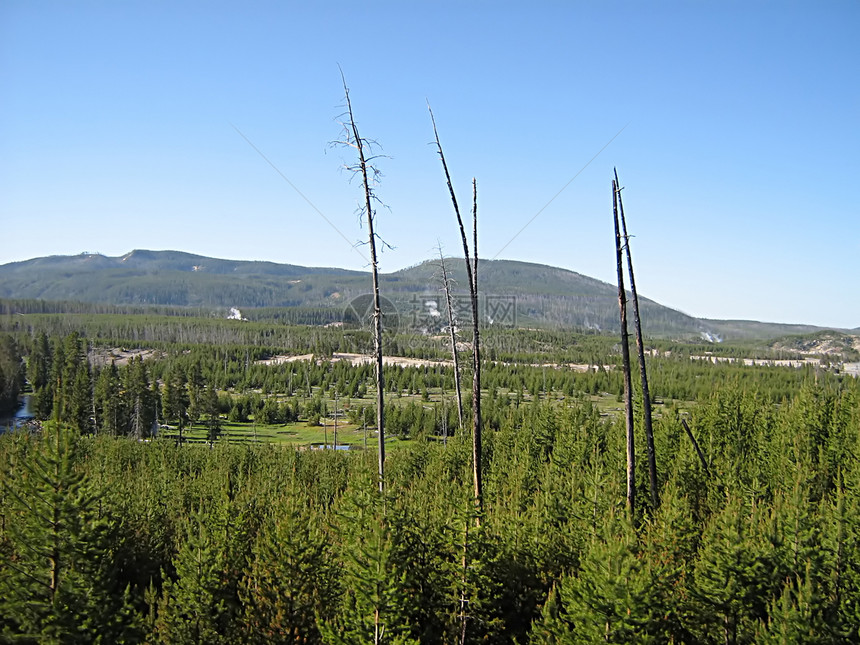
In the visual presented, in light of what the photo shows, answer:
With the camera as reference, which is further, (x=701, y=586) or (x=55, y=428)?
(x=701, y=586)

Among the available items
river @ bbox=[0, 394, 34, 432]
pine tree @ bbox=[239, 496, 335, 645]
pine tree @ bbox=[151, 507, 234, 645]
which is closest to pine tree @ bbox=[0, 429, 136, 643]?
pine tree @ bbox=[151, 507, 234, 645]

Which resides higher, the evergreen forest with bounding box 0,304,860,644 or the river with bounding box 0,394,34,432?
the evergreen forest with bounding box 0,304,860,644

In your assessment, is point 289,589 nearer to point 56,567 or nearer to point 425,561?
point 425,561

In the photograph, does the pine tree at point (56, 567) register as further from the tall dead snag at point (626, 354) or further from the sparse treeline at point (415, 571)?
the tall dead snag at point (626, 354)

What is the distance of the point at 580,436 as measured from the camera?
42.3 m

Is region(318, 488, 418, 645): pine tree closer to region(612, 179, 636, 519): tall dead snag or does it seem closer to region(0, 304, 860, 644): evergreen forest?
region(0, 304, 860, 644): evergreen forest

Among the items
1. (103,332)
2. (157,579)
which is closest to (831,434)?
(157,579)

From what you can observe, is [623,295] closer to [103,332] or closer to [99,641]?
[99,641]

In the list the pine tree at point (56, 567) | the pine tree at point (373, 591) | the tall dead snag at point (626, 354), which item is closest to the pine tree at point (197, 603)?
the pine tree at point (56, 567)

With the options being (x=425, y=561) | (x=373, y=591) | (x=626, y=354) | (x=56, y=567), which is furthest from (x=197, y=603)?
(x=626, y=354)

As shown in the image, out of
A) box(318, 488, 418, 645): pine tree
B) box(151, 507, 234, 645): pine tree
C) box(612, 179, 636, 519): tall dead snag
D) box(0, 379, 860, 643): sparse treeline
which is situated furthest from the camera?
box(612, 179, 636, 519): tall dead snag

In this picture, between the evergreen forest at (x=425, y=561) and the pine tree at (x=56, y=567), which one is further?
the evergreen forest at (x=425, y=561)

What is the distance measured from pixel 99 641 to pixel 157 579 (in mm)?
10822

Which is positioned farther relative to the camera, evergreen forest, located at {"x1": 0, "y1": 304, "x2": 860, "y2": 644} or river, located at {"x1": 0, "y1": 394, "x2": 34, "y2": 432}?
river, located at {"x1": 0, "y1": 394, "x2": 34, "y2": 432}
